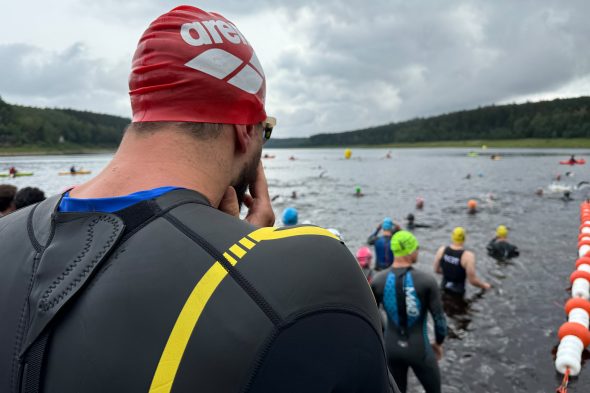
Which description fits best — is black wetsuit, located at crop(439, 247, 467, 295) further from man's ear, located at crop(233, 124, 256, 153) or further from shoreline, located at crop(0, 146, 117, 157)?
shoreline, located at crop(0, 146, 117, 157)

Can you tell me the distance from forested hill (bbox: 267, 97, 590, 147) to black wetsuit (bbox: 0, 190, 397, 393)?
492 ft

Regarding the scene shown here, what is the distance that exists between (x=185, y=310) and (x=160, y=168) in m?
0.50

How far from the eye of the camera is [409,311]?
5770 mm

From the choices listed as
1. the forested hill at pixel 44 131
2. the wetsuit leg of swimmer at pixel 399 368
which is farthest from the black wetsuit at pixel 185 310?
the forested hill at pixel 44 131

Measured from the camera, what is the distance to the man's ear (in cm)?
135

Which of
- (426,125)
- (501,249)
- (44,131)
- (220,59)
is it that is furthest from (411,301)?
(426,125)

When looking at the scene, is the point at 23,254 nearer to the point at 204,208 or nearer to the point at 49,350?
the point at 49,350

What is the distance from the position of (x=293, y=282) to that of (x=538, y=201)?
35.2 meters

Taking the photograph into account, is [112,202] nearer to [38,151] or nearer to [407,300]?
[407,300]

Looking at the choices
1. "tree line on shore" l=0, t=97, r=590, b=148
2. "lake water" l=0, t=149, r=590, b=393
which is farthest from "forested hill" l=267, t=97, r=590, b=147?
"lake water" l=0, t=149, r=590, b=393

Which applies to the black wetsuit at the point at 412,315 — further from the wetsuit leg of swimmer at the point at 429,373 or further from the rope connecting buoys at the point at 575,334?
the rope connecting buoys at the point at 575,334

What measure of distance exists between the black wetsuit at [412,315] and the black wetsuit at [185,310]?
500 cm

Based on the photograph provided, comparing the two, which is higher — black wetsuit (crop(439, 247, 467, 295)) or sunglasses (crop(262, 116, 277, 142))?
sunglasses (crop(262, 116, 277, 142))

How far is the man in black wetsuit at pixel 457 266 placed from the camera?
1048 centimetres
